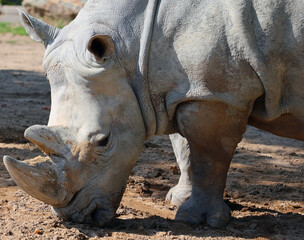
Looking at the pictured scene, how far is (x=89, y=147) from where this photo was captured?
3871 millimetres

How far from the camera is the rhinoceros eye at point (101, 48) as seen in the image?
3.83m

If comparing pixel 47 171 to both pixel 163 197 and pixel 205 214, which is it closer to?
pixel 205 214

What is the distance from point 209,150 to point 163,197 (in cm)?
106

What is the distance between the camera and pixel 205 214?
14.1 ft

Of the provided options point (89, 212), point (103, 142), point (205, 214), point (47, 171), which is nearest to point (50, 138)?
point (47, 171)

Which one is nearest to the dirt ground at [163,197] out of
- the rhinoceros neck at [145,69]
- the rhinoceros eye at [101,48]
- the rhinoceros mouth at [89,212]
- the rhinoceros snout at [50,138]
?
the rhinoceros mouth at [89,212]

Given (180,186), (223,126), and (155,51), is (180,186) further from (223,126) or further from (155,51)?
(155,51)

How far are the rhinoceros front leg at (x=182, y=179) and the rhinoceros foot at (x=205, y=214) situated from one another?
0.52 meters

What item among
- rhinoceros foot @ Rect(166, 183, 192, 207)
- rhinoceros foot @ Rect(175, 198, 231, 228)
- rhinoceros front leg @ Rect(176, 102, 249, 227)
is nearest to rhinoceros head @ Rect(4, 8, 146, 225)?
rhinoceros front leg @ Rect(176, 102, 249, 227)

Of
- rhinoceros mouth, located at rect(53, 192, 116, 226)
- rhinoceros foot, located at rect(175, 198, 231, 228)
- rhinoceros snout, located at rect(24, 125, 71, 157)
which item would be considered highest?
rhinoceros snout, located at rect(24, 125, 71, 157)

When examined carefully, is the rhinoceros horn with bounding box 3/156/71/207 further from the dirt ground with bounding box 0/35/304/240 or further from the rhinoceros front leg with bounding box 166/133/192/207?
the rhinoceros front leg with bounding box 166/133/192/207

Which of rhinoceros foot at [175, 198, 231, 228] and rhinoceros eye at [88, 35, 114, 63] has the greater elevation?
rhinoceros eye at [88, 35, 114, 63]

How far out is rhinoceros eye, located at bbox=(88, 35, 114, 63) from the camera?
3.83m

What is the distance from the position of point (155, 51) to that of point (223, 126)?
619 millimetres
